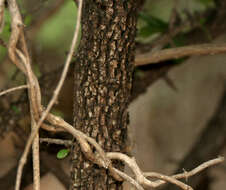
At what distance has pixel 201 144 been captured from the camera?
2.11m

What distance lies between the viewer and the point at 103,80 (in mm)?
772

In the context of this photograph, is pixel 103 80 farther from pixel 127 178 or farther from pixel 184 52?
pixel 184 52

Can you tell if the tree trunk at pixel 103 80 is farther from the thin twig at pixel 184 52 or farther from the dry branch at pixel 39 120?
the thin twig at pixel 184 52

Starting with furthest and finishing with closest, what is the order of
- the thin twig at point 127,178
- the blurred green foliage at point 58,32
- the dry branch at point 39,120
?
the blurred green foliage at point 58,32, the thin twig at point 127,178, the dry branch at point 39,120

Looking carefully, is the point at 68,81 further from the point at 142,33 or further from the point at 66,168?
the point at 66,168

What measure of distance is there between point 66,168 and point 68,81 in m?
0.76

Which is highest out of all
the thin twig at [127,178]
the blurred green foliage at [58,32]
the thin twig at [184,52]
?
the thin twig at [184,52]

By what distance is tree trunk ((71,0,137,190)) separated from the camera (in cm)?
75

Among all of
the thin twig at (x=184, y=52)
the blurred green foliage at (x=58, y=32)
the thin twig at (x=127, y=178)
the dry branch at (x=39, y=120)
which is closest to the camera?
the dry branch at (x=39, y=120)

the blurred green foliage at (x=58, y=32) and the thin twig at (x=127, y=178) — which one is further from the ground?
the thin twig at (x=127, y=178)

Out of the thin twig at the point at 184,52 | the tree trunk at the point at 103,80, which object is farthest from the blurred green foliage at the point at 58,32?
the tree trunk at the point at 103,80

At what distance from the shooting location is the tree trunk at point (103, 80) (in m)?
0.75

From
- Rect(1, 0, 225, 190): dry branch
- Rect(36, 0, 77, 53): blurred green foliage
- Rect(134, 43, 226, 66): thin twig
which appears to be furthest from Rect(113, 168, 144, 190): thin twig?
Rect(36, 0, 77, 53): blurred green foliage

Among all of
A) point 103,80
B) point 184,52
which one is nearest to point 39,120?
point 103,80
